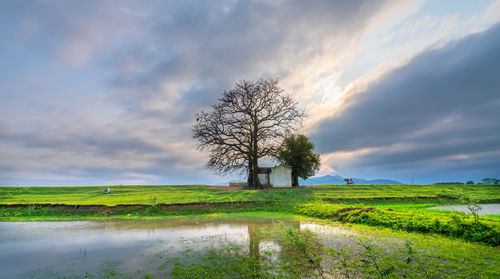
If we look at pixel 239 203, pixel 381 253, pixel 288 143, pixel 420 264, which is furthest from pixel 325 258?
pixel 288 143

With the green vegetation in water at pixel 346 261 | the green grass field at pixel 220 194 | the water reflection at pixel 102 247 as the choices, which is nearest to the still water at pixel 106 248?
the water reflection at pixel 102 247

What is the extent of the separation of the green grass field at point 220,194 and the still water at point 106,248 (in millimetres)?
11811

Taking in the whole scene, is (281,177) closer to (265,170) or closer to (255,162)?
(265,170)

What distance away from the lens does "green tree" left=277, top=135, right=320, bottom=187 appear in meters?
38.4

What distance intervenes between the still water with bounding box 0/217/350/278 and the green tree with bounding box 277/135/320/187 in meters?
27.2

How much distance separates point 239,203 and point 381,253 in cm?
1436

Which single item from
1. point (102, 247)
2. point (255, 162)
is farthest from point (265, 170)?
point (102, 247)

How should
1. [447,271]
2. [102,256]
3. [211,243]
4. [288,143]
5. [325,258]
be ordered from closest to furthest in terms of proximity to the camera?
1. [447,271]
2. [325,258]
3. [102,256]
4. [211,243]
5. [288,143]

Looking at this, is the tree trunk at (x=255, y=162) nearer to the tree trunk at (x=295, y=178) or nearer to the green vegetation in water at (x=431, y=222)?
the tree trunk at (x=295, y=178)

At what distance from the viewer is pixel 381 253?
7129 millimetres

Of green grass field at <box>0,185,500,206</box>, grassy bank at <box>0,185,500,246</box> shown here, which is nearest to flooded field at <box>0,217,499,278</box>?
grassy bank at <box>0,185,500,246</box>

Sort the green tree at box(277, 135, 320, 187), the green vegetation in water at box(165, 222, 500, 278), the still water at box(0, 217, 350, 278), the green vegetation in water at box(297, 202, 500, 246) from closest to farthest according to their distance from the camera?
1. the green vegetation in water at box(165, 222, 500, 278)
2. the still water at box(0, 217, 350, 278)
3. the green vegetation in water at box(297, 202, 500, 246)
4. the green tree at box(277, 135, 320, 187)

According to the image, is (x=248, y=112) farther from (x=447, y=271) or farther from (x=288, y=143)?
(x=447, y=271)

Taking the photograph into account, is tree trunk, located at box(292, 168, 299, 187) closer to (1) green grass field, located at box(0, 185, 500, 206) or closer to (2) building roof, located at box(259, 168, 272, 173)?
(2) building roof, located at box(259, 168, 272, 173)
